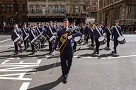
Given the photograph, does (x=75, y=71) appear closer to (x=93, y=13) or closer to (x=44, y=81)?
(x=44, y=81)

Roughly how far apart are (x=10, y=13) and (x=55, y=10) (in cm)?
1334

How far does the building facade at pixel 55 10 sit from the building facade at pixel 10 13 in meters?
1.96

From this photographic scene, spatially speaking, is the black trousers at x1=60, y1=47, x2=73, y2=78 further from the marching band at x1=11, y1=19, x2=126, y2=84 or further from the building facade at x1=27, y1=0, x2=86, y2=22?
the building facade at x1=27, y1=0, x2=86, y2=22

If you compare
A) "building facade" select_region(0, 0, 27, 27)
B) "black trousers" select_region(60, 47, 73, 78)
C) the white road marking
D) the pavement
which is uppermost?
"building facade" select_region(0, 0, 27, 27)

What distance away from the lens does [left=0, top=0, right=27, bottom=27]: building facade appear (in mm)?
64062

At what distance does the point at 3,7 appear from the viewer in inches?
2557

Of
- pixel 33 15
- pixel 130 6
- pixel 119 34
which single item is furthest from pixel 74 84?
pixel 33 15

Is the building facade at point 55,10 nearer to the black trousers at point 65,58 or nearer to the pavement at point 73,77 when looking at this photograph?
the pavement at point 73,77

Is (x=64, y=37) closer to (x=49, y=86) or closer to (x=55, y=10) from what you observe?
(x=49, y=86)

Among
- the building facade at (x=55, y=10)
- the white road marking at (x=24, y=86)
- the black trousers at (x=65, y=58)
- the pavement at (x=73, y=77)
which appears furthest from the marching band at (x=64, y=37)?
the building facade at (x=55, y=10)

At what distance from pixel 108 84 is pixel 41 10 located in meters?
60.4

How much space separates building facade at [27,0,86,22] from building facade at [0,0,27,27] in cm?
196

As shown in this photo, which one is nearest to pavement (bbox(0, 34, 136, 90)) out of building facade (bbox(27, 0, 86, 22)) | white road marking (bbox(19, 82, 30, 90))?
white road marking (bbox(19, 82, 30, 90))

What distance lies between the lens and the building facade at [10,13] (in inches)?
2522
